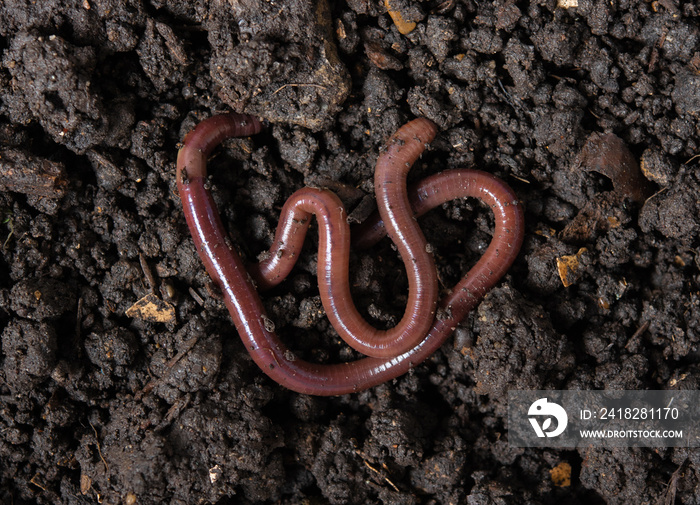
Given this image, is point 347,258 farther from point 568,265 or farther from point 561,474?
point 561,474

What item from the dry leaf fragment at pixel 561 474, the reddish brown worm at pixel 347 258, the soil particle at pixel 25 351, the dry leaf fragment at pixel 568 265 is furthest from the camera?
the dry leaf fragment at pixel 561 474

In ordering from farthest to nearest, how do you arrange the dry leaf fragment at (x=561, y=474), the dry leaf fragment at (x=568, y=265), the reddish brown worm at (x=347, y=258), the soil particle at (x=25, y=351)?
the dry leaf fragment at (x=561, y=474)
the dry leaf fragment at (x=568, y=265)
the reddish brown worm at (x=347, y=258)
the soil particle at (x=25, y=351)

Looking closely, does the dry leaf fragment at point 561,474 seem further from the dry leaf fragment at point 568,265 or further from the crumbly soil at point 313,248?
the dry leaf fragment at point 568,265

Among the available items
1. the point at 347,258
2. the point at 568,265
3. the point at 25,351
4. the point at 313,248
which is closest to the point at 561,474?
the point at 568,265

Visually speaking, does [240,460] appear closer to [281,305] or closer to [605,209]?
[281,305]

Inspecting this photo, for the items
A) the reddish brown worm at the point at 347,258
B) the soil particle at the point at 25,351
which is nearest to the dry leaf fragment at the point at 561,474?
the reddish brown worm at the point at 347,258
